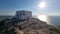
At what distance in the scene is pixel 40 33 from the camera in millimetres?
8664

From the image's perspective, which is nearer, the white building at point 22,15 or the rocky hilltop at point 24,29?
the rocky hilltop at point 24,29

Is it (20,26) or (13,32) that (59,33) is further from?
(13,32)

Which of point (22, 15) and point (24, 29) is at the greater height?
point (22, 15)

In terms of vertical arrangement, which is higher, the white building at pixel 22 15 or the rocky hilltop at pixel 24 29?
the white building at pixel 22 15

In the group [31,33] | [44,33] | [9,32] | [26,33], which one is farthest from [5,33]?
[44,33]

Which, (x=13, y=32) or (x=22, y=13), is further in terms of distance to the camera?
(x=22, y=13)

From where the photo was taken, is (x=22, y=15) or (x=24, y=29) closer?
(x=24, y=29)

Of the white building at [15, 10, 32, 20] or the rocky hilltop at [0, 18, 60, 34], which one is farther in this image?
the white building at [15, 10, 32, 20]

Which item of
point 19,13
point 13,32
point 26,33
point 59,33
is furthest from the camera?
point 19,13

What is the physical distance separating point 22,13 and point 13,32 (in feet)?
30.3

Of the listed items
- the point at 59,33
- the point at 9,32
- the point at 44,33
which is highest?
the point at 9,32

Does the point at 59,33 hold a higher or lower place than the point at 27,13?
lower

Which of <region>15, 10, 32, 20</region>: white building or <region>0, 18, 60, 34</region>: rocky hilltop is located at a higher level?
<region>15, 10, 32, 20</region>: white building

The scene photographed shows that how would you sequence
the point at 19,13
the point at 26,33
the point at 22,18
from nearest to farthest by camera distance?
1. the point at 26,33
2. the point at 22,18
3. the point at 19,13
